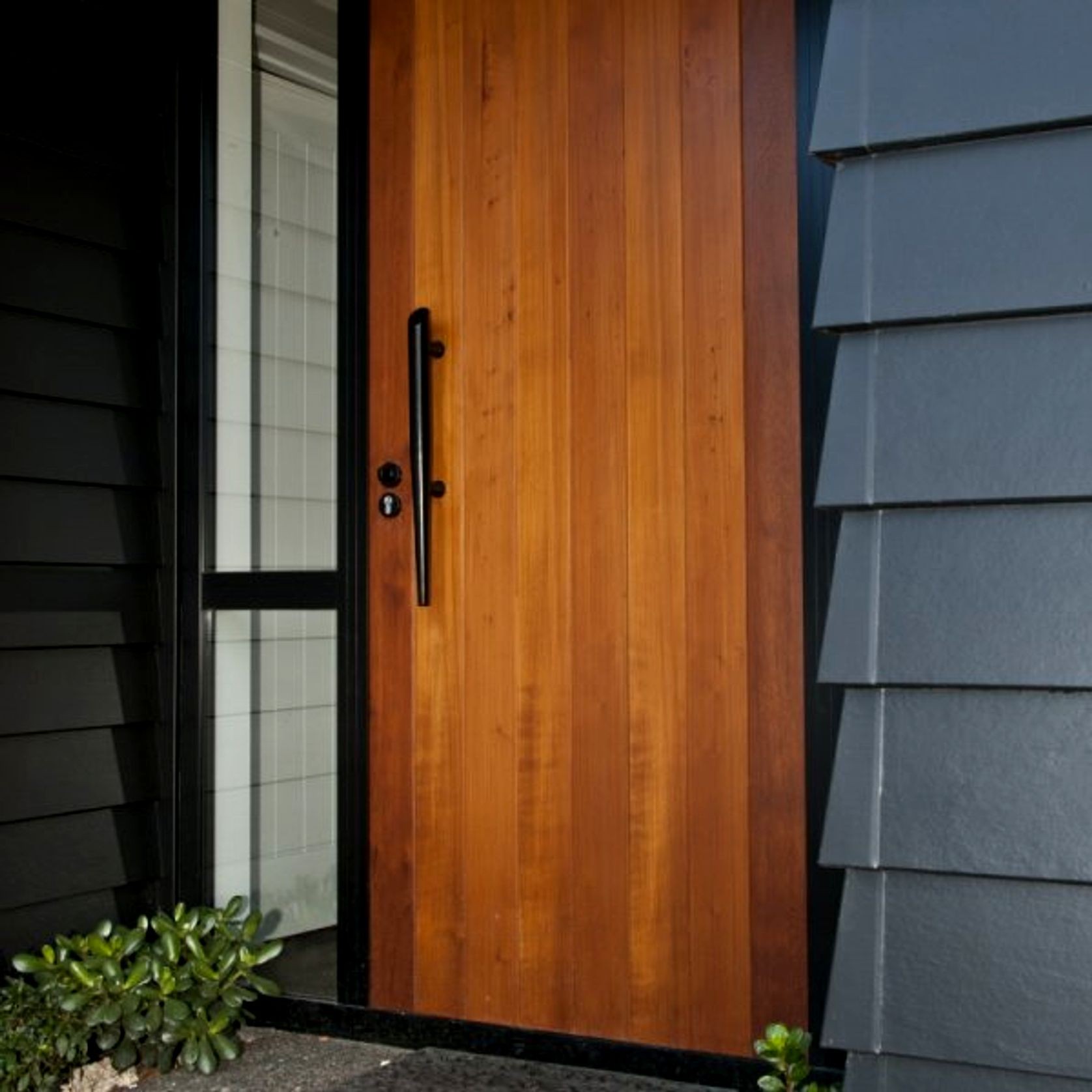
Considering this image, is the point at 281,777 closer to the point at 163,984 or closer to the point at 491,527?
Answer: the point at 163,984

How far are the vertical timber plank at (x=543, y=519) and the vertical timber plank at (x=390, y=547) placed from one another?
241 mm

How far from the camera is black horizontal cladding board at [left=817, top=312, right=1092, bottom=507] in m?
0.97

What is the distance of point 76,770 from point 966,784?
2.12m

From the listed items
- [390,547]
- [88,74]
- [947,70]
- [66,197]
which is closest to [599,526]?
[390,547]

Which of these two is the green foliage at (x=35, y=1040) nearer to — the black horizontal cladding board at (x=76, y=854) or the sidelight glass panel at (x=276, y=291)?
the black horizontal cladding board at (x=76, y=854)

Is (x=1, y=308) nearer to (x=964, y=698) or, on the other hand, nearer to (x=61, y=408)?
(x=61, y=408)

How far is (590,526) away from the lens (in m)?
2.48

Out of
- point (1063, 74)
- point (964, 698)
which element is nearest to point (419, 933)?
point (964, 698)

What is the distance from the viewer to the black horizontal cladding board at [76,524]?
267cm

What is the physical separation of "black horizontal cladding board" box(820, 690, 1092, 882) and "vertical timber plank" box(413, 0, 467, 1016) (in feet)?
5.35

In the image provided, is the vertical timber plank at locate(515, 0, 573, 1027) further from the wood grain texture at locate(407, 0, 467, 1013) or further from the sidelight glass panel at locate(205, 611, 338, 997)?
the sidelight glass panel at locate(205, 611, 338, 997)

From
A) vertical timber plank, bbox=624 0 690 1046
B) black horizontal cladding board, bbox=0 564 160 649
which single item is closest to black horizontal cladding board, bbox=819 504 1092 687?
vertical timber plank, bbox=624 0 690 1046

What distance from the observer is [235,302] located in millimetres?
2898

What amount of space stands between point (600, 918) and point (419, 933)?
380 millimetres
